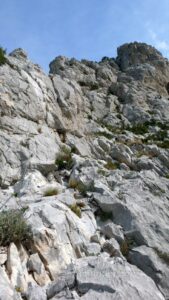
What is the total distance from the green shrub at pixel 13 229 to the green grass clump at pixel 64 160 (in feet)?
24.2

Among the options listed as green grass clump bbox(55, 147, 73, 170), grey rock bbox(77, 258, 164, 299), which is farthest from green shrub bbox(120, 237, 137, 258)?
green grass clump bbox(55, 147, 73, 170)

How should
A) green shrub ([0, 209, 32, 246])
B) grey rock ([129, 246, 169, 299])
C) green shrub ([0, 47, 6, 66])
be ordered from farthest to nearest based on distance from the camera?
green shrub ([0, 47, 6, 66]), grey rock ([129, 246, 169, 299]), green shrub ([0, 209, 32, 246])

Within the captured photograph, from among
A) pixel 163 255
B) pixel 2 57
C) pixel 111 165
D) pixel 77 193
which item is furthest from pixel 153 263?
pixel 2 57

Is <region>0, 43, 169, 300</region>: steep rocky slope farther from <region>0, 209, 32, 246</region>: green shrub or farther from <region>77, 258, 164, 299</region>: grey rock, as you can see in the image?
<region>0, 209, 32, 246</region>: green shrub

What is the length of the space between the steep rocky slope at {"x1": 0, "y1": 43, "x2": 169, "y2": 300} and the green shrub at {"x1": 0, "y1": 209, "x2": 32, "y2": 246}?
183mm

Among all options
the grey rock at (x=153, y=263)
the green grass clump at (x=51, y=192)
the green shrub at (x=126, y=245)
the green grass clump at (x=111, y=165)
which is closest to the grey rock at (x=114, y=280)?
the grey rock at (x=153, y=263)

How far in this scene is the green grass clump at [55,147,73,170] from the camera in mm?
19031

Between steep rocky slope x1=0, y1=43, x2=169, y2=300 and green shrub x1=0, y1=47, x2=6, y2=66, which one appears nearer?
steep rocky slope x1=0, y1=43, x2=169, y2=300

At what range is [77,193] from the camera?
16234 mm

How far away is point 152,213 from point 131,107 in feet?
68.2

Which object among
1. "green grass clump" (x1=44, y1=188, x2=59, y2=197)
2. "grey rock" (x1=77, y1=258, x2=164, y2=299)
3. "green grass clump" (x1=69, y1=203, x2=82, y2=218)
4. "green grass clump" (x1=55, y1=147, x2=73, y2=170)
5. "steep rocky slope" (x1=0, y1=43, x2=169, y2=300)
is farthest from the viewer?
"green grass clump" (x1=55, y1=147, x2=73, y2=170)

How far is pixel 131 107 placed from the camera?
35750 millimetres

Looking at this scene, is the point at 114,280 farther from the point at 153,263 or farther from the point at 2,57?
the point at 2,57

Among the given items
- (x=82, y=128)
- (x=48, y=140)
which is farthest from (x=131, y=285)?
(x=82, y=128)
